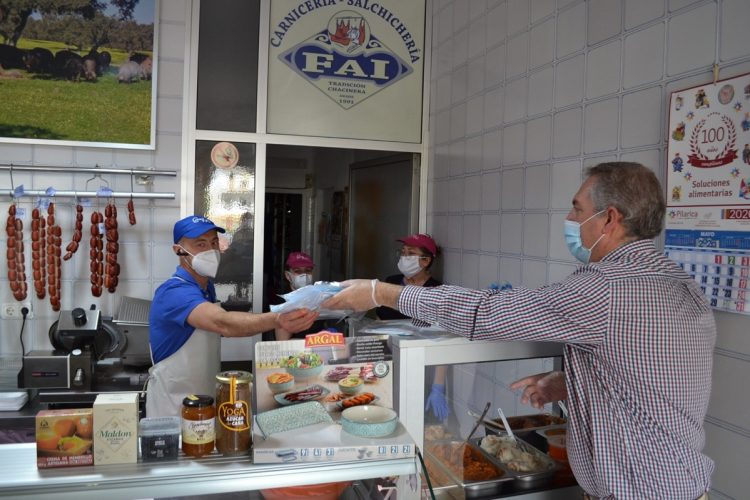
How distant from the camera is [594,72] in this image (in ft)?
7.68

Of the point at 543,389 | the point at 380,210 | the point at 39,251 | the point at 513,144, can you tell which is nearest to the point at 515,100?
the point at 513,144

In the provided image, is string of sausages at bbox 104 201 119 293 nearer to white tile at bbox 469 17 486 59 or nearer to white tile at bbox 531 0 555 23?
white tile at bbox 469 17 486 59

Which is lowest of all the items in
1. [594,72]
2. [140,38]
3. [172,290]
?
[172,290]

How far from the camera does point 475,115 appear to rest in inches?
132

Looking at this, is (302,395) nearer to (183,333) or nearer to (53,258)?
(183,333)

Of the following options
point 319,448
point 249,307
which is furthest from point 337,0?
point 319,448

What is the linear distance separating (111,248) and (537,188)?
2.46 metres

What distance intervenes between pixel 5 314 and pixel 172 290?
5.74 feet

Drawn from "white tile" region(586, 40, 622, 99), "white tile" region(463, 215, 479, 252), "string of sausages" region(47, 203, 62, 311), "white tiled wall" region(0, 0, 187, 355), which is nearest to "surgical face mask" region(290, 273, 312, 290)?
"white tiled wall" region(0, 0, 187, 355)

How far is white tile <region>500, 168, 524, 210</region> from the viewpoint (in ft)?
9.30

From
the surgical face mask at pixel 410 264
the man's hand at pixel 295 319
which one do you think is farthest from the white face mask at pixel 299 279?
the man's hand at pixel 295 319

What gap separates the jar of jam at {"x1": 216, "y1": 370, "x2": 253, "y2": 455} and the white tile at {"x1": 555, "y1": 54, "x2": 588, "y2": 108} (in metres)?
1.85

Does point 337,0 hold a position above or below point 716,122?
above

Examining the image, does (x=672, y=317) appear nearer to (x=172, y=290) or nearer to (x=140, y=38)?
(x=172, y=290)
